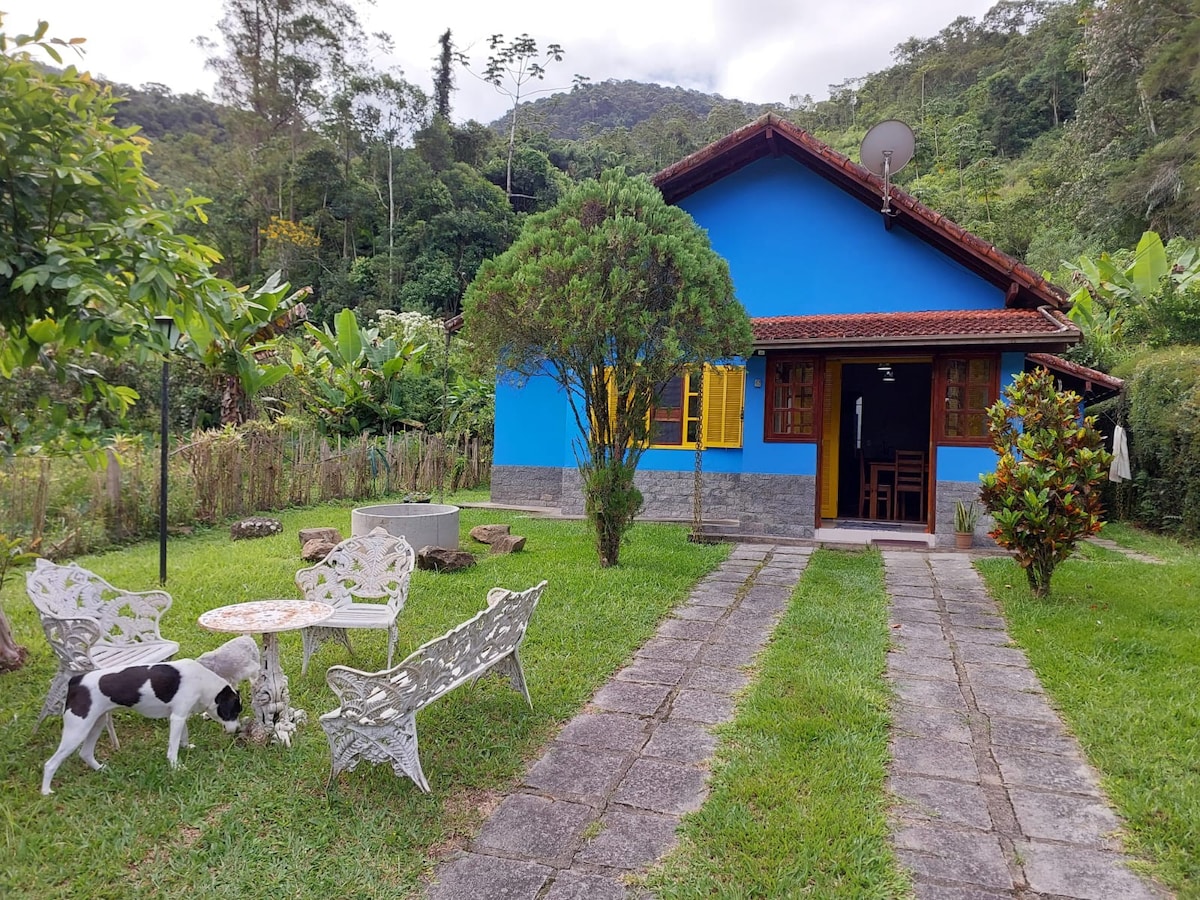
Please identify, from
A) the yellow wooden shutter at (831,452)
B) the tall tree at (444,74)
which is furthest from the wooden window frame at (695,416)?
the tall tree at (444,74)

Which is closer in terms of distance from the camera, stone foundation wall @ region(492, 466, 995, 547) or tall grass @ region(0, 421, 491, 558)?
tall grass @ region(0, 421, 491, 558)

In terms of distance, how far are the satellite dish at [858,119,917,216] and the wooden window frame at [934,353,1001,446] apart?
2.22 meters

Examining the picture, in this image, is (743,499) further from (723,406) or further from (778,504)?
(723,406)

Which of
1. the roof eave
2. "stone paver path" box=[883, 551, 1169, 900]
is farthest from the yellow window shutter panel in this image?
"stone paver path" box=[883, 551, 1169, 900]

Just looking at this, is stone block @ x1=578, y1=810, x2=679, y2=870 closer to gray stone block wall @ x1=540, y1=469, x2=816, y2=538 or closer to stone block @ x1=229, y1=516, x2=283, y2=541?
gray stone block wall @ x1=540, y1=469, x2=816, y2=538

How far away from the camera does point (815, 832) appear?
2871 mm

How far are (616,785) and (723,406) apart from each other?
7577 mm

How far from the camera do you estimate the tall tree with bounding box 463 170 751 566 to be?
22.6ft

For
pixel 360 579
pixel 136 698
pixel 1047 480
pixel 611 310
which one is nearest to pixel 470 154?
pixel 611 310

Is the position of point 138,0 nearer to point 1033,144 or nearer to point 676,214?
point 676,214

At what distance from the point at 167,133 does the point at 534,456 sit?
31370 millimetres

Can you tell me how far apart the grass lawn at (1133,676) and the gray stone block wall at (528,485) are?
646cm

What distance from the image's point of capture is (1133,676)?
15.0 feet

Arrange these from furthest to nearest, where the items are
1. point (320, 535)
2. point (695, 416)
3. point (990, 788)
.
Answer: point (695, 416) < point (320, 535) < point (990, 788)
